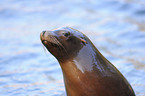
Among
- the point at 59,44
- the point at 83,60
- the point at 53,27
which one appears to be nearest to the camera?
the point at 59,44

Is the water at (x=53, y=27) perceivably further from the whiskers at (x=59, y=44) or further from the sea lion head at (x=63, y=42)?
the whiskers at (x=59, y=44)

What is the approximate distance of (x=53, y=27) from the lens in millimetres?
11281

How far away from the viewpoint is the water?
21.7ft

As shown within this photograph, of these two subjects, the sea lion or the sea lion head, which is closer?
the sea lion head

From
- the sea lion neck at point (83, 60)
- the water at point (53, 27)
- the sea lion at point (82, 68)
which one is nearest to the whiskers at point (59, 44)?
the sea lion at point (82, 68)

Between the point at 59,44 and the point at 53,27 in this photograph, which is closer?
the point at 59,44

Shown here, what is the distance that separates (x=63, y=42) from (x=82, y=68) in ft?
1.22

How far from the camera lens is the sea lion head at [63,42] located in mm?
4191

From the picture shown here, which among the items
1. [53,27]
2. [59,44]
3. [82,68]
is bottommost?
[82,68]

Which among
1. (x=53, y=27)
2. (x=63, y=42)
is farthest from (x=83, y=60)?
(x=53, y=27)

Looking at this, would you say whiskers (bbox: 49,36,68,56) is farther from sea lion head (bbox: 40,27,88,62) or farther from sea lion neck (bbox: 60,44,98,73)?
sea lion neck (bbox: 60,44,98,73)

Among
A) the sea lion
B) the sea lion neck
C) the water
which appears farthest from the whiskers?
the water

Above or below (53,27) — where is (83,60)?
below

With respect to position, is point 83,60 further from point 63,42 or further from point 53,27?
point 53,27
